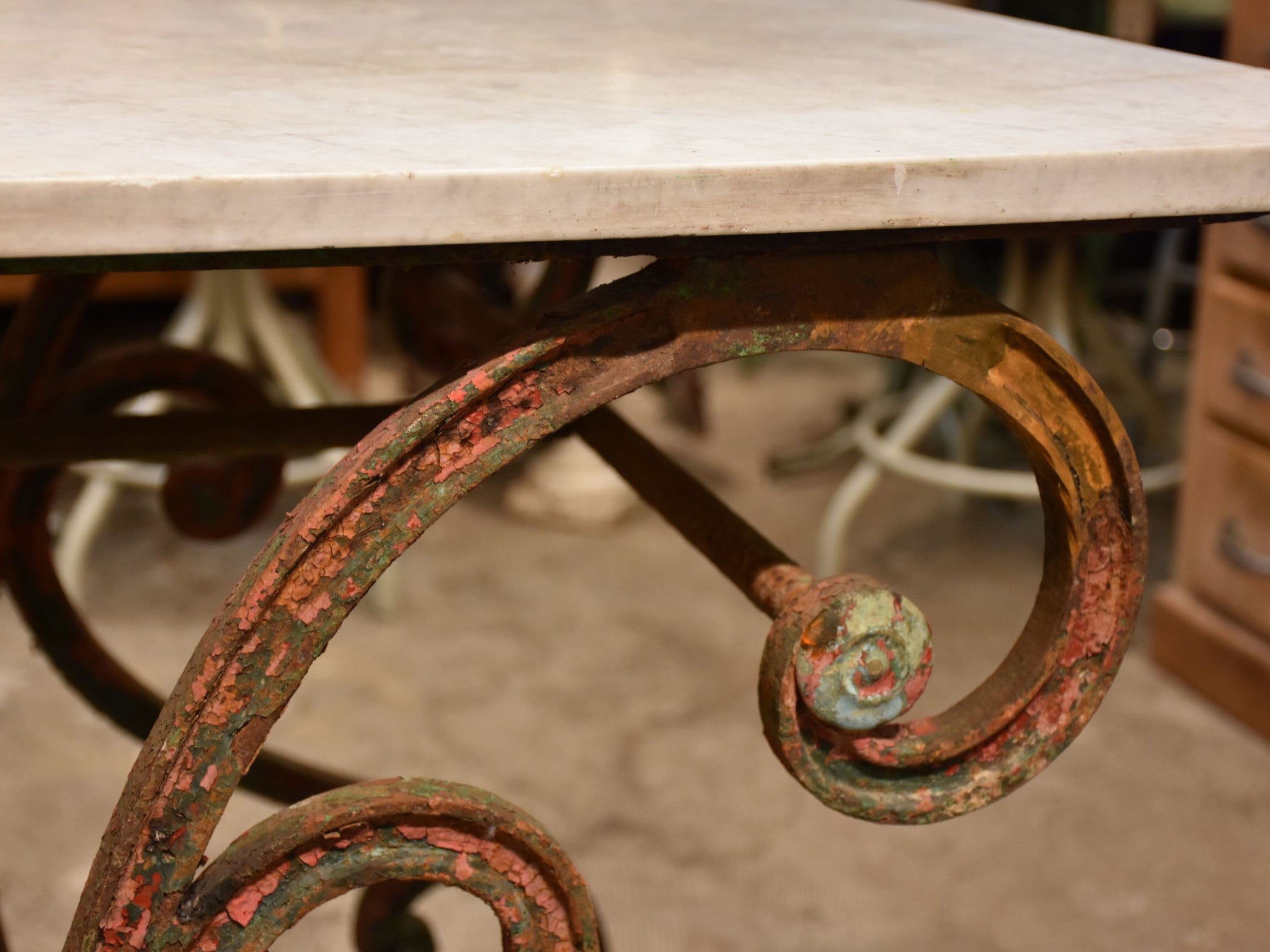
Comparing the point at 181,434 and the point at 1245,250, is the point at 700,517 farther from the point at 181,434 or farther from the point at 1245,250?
the point at 1245,250

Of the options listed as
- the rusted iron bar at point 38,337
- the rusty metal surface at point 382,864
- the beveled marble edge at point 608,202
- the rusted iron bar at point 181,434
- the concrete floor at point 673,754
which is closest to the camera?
the beveled marble edge at point 608,202

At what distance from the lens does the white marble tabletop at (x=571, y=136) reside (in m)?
0.44

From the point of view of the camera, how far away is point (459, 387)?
0.51 metres

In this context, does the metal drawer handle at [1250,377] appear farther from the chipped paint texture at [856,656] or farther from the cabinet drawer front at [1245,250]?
the chipped paint texture at [856,656]

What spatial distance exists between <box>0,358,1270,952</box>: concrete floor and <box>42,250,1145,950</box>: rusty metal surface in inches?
32.2

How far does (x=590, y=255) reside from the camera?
1.65 ft

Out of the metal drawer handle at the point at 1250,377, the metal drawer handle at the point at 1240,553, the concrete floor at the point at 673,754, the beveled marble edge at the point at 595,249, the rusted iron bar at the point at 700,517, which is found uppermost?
the beveled marble edge at the point at 595,249

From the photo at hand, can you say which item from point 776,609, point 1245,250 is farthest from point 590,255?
point 1245,250

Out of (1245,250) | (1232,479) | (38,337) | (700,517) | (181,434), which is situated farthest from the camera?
(1232,479)

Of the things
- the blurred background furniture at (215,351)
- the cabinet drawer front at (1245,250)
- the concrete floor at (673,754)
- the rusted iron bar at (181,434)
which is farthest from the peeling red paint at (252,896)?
the cabinet drawer front at (1245,250)

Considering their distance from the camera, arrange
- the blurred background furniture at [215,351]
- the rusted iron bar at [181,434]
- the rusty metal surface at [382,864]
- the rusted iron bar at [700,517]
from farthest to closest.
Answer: the blurred background furniture at [215,351] → the rusted iron bar at [181,434] → the rusted iron bar at [700,517] → the rusty metal surface at [382,864]

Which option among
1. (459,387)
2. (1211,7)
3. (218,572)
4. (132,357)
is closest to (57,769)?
(218,572)

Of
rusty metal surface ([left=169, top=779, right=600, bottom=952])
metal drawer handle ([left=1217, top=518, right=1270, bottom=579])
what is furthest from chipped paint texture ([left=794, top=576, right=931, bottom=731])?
metal drawer handle ([left=1217, top=518, right=1270, bottom=579])

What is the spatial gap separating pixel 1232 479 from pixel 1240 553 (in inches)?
3.8
